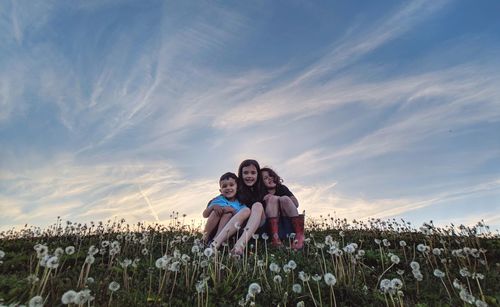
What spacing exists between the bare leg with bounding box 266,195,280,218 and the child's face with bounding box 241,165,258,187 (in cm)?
69

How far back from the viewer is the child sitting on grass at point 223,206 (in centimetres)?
802

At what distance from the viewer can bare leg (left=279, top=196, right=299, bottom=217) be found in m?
8.45

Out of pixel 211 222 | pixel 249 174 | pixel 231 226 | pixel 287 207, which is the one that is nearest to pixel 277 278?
pixel 231 226

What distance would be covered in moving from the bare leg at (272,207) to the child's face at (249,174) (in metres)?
0.69

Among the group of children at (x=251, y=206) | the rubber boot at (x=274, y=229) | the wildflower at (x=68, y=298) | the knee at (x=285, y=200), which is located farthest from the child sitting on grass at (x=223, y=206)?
the wildflower at (x=68, y=298)

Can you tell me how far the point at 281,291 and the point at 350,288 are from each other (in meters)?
0.89

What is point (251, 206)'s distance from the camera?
8.69 metres

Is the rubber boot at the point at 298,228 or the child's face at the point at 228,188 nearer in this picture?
the rubber boot at the point at 298,228

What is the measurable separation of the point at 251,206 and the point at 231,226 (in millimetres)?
1374

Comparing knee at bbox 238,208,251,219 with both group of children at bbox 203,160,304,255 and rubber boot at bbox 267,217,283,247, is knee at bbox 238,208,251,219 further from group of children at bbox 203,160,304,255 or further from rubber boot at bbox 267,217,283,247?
rubber boot at bbox 267,217,283,247

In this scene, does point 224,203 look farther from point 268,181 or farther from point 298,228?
point 298,228

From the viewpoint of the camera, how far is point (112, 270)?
575 centimetres

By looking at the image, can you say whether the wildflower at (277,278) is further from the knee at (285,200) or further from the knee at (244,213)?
the knee at (285,200)

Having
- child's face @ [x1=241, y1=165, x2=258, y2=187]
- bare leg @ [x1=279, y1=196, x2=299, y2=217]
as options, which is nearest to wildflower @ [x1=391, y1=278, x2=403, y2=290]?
bare leg @ [x1=279, y1=196, x2=299, y2=217]
